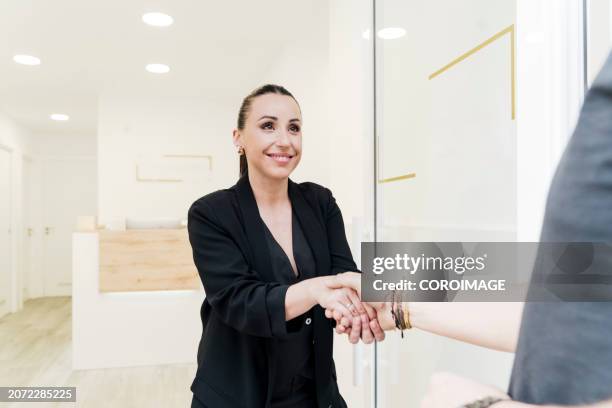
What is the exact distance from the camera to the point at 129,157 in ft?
16.7

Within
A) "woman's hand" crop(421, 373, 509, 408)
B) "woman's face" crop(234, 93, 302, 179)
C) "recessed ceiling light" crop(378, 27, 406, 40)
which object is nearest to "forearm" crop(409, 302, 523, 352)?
"woman's hand" crop(421, 373, 509, 408)

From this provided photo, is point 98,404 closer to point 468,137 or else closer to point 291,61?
point 291,61

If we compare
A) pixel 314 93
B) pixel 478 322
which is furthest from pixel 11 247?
pixel 478 322

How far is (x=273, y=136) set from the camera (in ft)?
4.31

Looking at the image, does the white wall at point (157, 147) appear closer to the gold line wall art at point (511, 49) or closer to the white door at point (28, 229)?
the white door at point (28, 229)

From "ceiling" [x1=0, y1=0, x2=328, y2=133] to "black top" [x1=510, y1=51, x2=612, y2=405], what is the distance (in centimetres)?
281

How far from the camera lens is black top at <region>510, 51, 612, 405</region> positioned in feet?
0.95

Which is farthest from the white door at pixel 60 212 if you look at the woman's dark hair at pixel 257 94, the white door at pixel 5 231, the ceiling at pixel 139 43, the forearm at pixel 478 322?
the forearm at pixel 478 322

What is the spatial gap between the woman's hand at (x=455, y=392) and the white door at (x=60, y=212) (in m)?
8.17

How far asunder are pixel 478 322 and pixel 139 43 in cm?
350

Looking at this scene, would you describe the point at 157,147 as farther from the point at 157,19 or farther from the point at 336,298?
the point at 336,298

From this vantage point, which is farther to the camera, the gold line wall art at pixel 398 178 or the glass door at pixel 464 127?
the gold line wall art at pixel 398 178

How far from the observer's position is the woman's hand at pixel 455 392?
37 cm

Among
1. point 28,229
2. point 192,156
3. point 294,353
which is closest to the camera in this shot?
Answer: point 294,353
